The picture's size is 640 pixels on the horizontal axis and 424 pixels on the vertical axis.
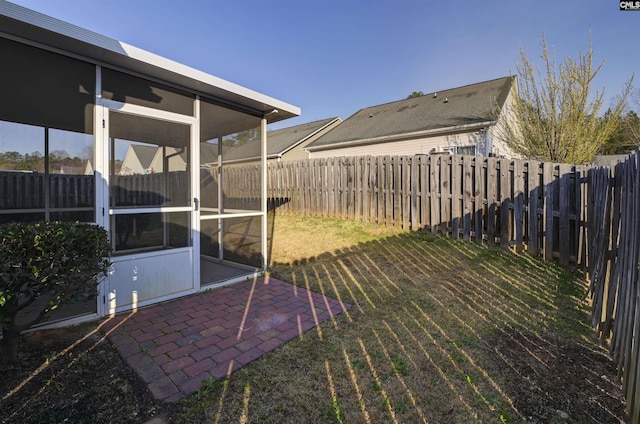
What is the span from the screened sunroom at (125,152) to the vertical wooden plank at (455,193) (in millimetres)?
3887

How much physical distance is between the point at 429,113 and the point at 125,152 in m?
13.5

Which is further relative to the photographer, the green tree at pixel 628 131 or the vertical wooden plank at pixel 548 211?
the green tree at pixel 628 131

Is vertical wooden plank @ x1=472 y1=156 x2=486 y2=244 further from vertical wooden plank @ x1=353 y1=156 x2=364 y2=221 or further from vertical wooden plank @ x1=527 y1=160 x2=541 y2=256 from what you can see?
vertical wooden plank @ x1=353 y1=156 x2=364 y2=221

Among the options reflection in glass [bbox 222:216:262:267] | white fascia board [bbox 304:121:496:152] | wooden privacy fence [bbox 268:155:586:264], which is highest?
white fascia board [bbox 304:121:496:152]

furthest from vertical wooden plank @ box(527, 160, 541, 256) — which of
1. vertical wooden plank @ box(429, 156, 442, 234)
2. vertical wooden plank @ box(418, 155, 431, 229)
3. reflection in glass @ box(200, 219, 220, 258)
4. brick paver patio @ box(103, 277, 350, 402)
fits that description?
reflection in glass @ box(200, 219, 220, 258)

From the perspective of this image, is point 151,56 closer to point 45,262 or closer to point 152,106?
point 152,106

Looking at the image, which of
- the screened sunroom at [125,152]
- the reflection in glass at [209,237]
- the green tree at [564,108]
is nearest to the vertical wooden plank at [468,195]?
the screened sunroom at [125,152]

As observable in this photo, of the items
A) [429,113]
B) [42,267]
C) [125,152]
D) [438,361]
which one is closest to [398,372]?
[438,361]

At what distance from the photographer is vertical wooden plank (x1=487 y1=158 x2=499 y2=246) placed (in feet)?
19.8

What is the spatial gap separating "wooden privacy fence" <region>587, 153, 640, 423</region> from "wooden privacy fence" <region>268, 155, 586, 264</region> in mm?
1143

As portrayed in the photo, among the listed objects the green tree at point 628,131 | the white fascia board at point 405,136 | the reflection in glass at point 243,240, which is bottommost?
the reflection in glass at point 243,240

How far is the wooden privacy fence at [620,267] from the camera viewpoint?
205 cm

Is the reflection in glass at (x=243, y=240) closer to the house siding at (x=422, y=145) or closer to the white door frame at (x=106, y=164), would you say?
the white door frame at (x=106, y=164)

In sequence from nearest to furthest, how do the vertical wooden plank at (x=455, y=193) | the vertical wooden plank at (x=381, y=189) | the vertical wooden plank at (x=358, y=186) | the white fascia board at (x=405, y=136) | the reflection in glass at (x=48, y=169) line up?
the reflection in glass at (x=48, y=169), the vertical wooden plank at (x=455, y=193), the vertical wooden plank at (x=381, y=189), the vertical wooden plank at (x=358, y=186), the white fascia board at (x=405, y=136)
